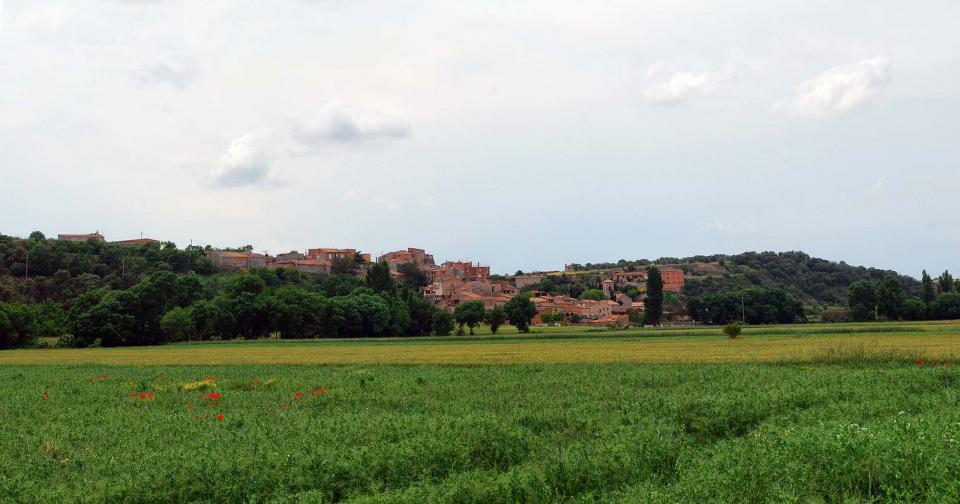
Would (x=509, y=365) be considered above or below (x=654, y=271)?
below

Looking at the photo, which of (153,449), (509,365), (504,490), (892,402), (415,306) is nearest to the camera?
(504,490)

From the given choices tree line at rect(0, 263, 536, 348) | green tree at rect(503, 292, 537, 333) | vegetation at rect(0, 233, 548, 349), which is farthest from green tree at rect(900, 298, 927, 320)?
vegetation at rect(0, 233, 548, 349)

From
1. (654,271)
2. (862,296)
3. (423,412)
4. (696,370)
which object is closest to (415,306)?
(654,271)

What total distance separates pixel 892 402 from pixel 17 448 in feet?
71.8

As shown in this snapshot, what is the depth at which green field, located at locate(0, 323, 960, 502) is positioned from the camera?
1089 centimetres

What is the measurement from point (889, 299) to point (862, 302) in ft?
13.0

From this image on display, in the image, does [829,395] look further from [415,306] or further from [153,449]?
[415,306]

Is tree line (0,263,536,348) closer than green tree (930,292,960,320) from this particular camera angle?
Yes

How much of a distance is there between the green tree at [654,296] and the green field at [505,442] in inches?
3459

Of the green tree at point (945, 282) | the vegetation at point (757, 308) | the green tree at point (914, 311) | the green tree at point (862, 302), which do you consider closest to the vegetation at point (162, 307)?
the vegetation at point (757, 308)

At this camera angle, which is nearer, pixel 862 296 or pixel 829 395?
pixel 829 395

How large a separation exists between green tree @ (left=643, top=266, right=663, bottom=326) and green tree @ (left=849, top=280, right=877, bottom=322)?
32.1 meters

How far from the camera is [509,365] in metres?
39.6

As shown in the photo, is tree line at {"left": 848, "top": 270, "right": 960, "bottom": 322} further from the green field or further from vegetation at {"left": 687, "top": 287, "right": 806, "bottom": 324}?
the green field
